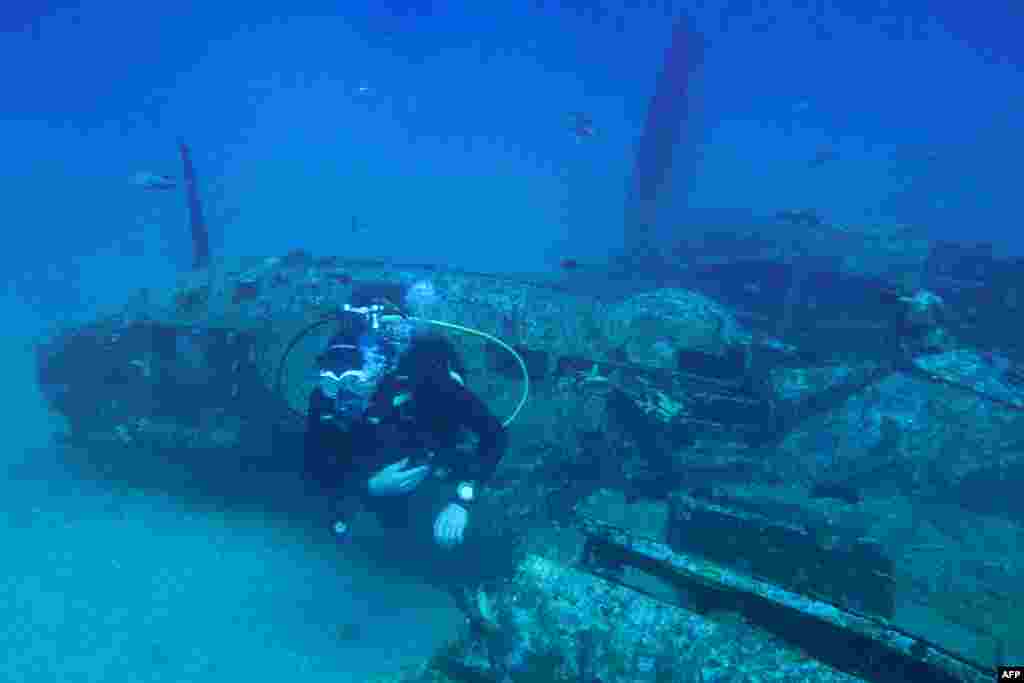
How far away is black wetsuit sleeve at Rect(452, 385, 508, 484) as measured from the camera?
14.2 feet

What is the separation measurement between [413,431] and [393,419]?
0.19 m

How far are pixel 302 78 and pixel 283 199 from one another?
307ft

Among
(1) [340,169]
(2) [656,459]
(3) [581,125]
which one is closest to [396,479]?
(2) [656,459]

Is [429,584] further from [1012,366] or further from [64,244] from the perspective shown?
[64,244]

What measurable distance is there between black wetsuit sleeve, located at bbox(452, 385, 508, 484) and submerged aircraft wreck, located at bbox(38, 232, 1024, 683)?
25.5 inches

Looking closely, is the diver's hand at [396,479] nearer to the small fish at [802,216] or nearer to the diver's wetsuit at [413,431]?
the diver's wetsuit at [413,431]

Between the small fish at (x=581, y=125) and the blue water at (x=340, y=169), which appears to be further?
the small fish at (x=581, y=125)

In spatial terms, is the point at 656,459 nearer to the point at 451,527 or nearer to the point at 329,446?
the point at 451,527

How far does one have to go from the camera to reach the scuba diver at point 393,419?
13.5ft

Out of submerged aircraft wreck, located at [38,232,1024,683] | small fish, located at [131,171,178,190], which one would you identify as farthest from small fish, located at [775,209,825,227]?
small fish, located at [131,171,178,190]

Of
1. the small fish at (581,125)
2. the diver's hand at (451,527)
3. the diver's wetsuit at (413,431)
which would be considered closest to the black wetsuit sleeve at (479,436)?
the diver's wetsuit at (413,431)

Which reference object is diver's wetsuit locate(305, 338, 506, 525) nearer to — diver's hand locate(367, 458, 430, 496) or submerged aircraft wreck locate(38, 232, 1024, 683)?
diver's hand locate(367, 458, 430, 496)

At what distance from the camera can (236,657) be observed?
Result: 18.4 ft

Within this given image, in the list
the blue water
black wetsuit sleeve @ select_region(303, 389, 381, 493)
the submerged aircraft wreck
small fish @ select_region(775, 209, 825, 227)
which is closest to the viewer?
the submerged aircraft wreck
